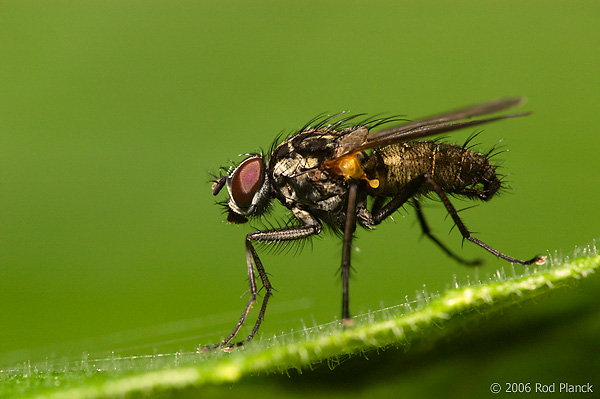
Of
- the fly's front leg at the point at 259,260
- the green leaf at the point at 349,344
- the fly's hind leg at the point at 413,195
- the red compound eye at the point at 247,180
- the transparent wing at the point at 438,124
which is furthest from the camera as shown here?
the red compound eye at the point at 247,180

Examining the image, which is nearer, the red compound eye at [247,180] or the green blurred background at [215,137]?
the green blurred background at [215,137]

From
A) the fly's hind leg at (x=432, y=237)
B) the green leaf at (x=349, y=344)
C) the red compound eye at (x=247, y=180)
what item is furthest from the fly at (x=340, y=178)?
the green leaf at (x=349, y=344)

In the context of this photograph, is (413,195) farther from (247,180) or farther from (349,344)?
(349,344)

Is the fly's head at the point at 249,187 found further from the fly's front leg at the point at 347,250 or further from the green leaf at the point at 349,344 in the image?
the green leaf at the point at 349,344

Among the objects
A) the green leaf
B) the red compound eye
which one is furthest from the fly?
the green leaf

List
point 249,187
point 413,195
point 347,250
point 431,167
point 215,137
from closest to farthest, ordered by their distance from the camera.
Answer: point 347,250, point 413,195, point 431,167, point 249,187, point 215,137

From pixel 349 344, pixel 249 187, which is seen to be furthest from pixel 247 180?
pixel 349 344

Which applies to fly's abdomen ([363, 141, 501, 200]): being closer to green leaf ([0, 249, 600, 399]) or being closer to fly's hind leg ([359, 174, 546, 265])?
fly's hind leg ([359, 174, 546, 265])

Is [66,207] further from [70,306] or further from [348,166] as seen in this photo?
[348,166]
